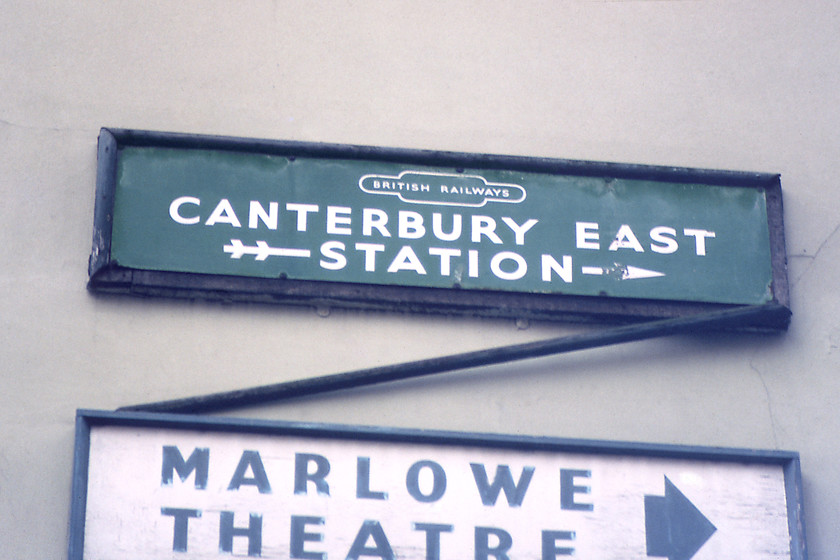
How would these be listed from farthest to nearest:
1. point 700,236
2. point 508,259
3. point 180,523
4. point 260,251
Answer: point 700,236, point 508,259, point 260,251, point 180,523

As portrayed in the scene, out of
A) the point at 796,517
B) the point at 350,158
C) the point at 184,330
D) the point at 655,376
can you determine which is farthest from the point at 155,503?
the point at 796,517

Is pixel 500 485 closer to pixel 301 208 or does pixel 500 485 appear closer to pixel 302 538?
pixel 302 538

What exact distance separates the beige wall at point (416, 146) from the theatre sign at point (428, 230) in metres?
0.10

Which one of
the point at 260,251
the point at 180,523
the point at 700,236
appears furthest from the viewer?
the point at 700,236

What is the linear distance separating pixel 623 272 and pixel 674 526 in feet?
2.91

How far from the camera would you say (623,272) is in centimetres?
454

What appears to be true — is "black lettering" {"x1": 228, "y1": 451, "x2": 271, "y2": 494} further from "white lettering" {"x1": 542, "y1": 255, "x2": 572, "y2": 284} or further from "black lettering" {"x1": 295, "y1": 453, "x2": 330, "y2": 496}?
"white lettering" {"x1": 542, "y1": 255, "x2": 572, "y2": 284}

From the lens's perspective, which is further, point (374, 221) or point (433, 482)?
point (374, 221)

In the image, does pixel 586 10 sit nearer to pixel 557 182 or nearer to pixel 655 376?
pixel 557 182

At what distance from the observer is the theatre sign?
439cm

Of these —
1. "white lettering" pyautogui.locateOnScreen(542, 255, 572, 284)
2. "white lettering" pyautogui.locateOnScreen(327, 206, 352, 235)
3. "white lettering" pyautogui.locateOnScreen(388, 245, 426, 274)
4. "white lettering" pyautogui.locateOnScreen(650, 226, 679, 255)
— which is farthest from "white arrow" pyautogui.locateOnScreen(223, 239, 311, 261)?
"white lettering" pyautogui.locateOnScreen(650, 226, 679, 255)

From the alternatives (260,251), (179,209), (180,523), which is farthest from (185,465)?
(179,209)

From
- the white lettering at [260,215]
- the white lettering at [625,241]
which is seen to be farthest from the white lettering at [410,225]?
Result: the white lettering at [625,241]

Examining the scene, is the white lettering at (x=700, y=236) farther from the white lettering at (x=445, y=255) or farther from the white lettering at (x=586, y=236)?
the white lettering at (x=445, y=255)
